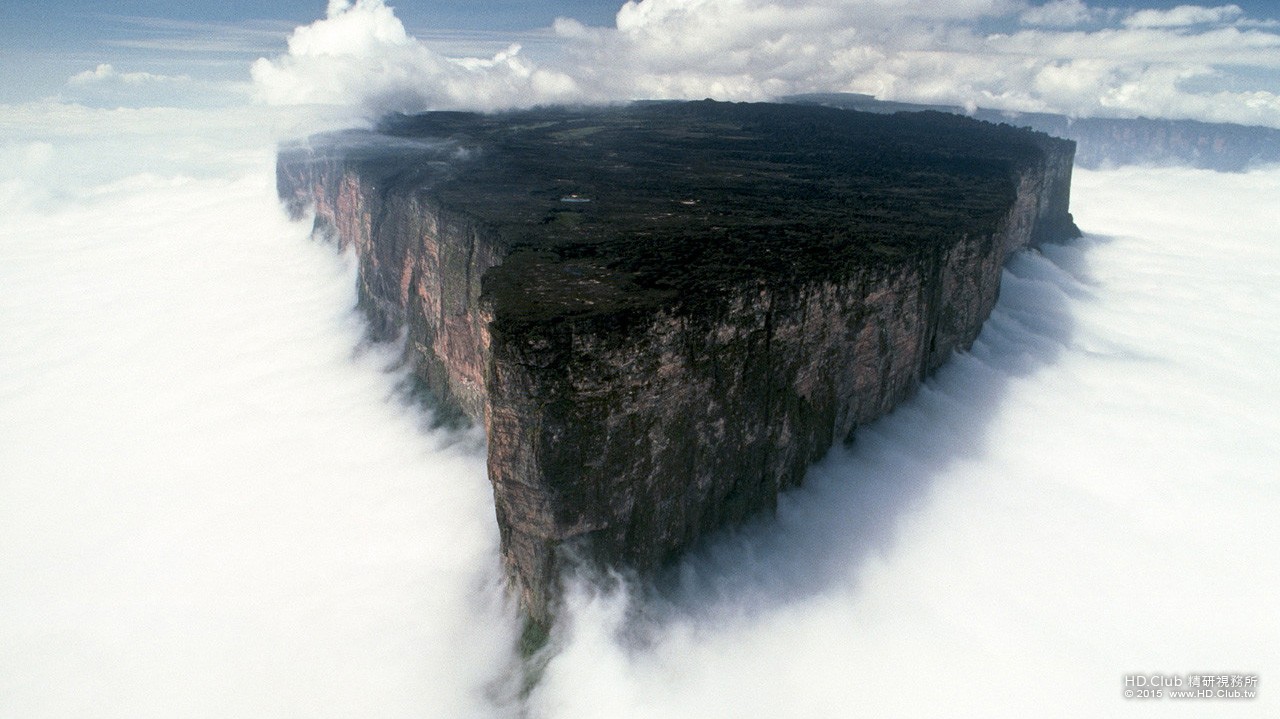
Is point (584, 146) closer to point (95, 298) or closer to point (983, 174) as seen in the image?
point (983, 174)

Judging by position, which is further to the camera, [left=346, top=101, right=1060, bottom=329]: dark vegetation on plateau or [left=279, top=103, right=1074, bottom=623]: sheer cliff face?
[left=346, top=101, right=1060, bottom=329]: dark vegetation on plateau

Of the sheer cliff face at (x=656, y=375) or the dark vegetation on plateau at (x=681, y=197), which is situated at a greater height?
the dark vegetation on plateau at (x=681, y=197)

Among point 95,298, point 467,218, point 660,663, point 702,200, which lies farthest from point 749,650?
point 95,298

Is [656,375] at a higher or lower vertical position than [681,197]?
lower

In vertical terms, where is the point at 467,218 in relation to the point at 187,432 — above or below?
above

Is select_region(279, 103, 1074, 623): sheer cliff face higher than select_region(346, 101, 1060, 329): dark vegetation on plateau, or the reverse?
select_region(346, 101, 1060, 329): dark vegetation on plateau
